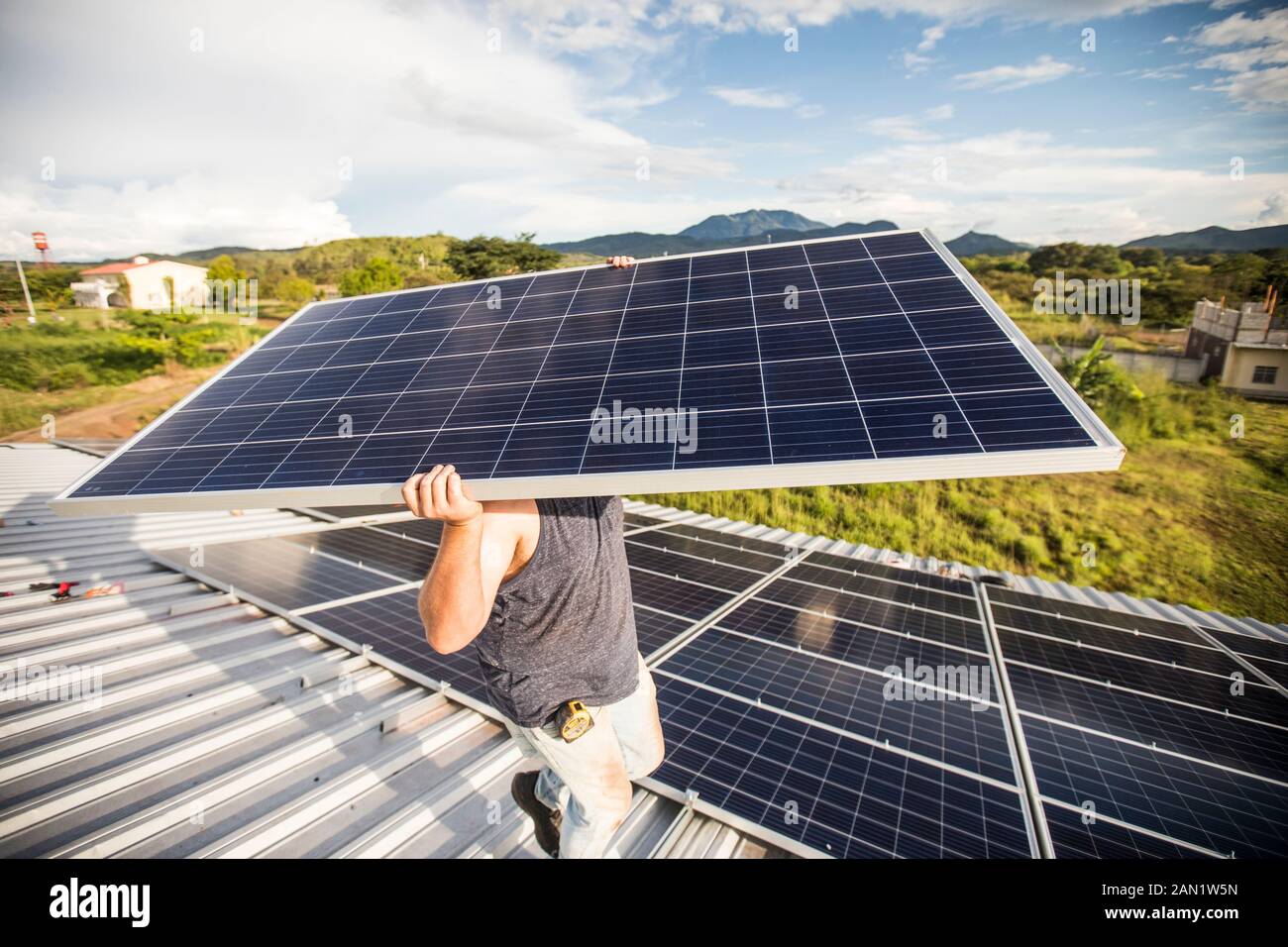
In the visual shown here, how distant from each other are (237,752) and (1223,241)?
63.2 meters

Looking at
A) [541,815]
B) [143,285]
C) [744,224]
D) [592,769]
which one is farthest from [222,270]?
[592,769]

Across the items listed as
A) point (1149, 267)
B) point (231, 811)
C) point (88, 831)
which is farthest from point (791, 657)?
point (1149, 267)

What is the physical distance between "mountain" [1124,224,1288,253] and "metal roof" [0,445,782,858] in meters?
53.2

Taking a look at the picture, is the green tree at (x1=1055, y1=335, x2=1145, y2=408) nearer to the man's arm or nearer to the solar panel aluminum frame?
the solar panel aluminum frame

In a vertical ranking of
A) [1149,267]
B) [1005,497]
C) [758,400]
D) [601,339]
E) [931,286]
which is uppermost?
[1149,267]

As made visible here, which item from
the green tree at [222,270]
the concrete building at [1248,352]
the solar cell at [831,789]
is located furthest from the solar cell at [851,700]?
the green tree at [222,270]

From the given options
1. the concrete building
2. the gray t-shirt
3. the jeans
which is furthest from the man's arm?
the concrete building

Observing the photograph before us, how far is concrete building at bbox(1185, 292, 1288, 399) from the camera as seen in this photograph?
26.9 meters

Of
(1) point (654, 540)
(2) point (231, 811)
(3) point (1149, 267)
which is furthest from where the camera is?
(3) point (1149, 267)

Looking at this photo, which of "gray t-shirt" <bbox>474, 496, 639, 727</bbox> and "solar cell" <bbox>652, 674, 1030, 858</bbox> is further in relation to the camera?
"solar cell" <bbox>652, 674, 1030, 858</bbox>

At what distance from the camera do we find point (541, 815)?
3.95 m

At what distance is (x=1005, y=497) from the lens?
2386 cm

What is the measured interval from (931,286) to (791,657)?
179 inches
